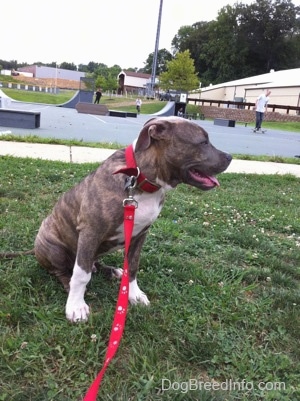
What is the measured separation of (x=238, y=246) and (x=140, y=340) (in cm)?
197

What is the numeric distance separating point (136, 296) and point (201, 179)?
1054 mm

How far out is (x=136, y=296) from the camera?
2.88 m

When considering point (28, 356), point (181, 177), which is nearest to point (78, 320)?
point (28, 356)

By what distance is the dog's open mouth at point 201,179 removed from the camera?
242 cm

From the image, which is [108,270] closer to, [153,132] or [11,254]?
[11,254]

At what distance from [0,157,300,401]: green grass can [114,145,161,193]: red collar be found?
0.91 meters

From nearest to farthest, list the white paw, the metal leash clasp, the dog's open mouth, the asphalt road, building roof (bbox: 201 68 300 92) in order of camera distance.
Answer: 1. the metal leash clasp
2. the dog's open mouth
3. the white paw
4. the asphalt road
5. building roof (bbox: 201 68 300 92)

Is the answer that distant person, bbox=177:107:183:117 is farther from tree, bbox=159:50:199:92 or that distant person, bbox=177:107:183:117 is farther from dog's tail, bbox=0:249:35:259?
dog's tail, bbox=0:249:35:259

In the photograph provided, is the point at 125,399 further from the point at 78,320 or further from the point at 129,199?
the point at 129,199

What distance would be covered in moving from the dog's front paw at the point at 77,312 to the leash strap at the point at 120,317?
0.47 m

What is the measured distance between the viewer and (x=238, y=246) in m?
4.09

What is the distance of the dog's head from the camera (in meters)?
2.36

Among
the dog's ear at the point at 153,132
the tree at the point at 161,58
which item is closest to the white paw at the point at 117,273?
the dog's ear at the point at 153,132

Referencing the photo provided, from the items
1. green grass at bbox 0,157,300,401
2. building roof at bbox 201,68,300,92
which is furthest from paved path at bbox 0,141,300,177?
building roof at bbox 201,68,300,92
